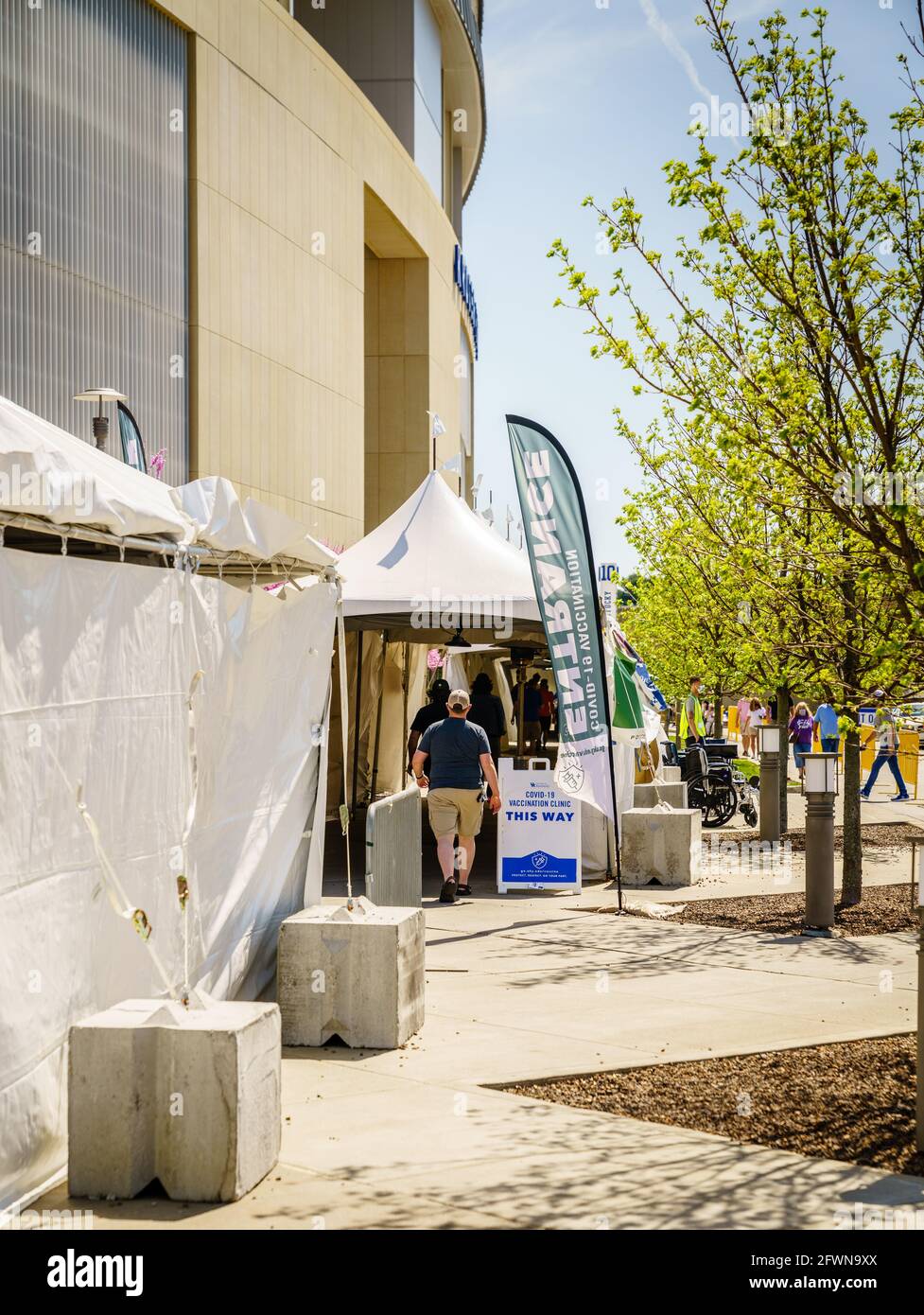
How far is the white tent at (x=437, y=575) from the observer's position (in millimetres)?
14758

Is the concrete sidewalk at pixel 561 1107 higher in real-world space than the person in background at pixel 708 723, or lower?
lower

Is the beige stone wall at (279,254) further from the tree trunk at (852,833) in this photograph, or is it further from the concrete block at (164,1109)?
the concrete block at (164,1109)

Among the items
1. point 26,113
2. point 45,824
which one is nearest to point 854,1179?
point 45,824

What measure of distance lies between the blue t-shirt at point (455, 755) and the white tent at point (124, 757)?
4.06 m

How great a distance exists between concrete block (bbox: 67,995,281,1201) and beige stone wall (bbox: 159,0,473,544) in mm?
14636

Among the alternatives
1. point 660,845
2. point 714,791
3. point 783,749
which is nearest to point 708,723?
point 714,791

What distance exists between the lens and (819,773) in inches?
451

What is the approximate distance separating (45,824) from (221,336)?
15431 mm

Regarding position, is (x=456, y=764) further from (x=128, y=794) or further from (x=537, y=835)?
(x=128, y=794)

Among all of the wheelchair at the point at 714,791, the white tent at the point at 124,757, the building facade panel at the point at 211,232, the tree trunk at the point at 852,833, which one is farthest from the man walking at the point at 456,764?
the wheelchair at the point at 714,791

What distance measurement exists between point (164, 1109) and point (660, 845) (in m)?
9.47

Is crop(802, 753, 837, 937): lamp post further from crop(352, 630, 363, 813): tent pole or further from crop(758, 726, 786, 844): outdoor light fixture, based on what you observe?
crop(352, 630, 363, 813): tent pole

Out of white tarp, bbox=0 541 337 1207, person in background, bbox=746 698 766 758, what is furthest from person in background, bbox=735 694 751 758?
white tarp, bbox=0 541 337 1207
